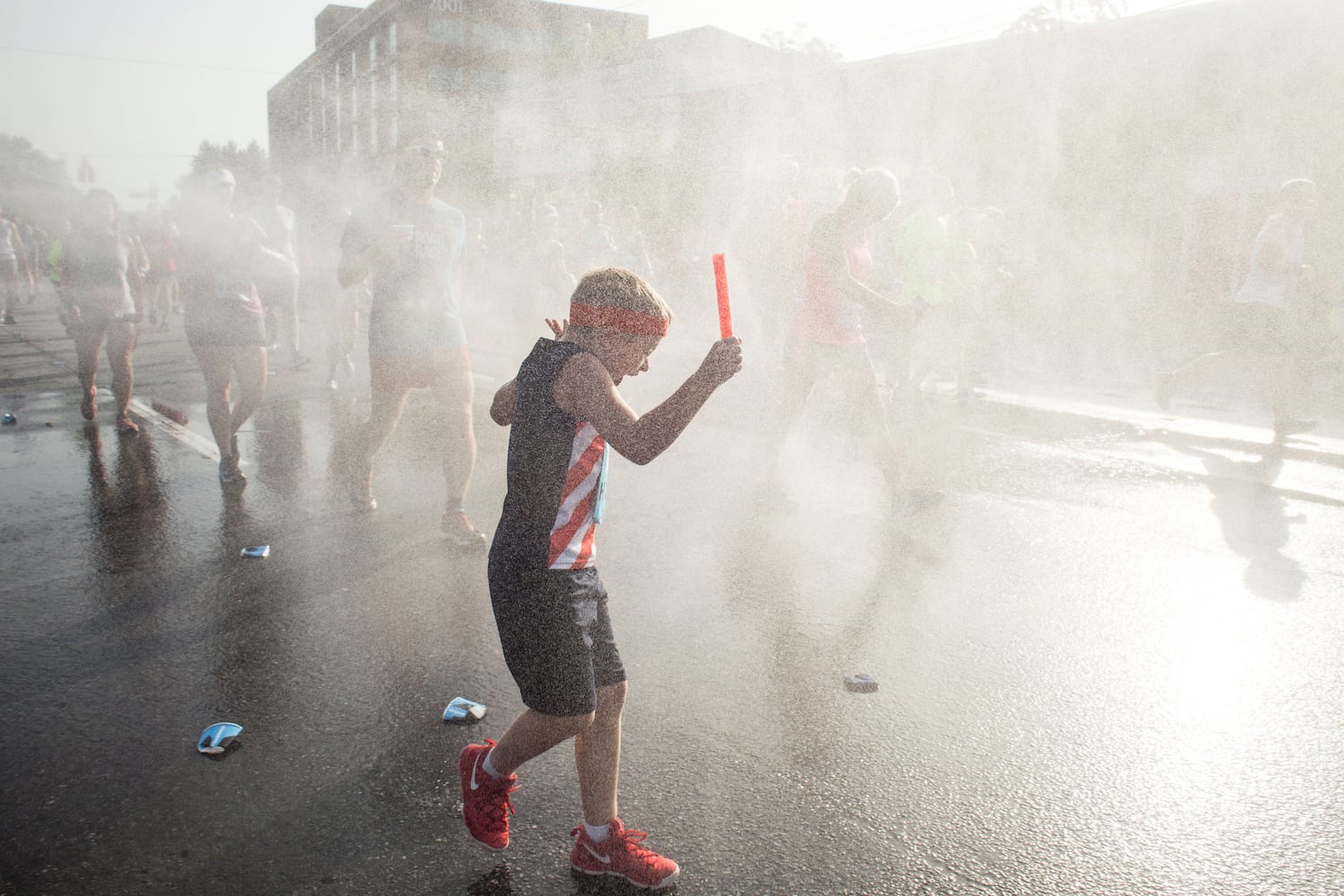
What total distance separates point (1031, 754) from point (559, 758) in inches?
52.0

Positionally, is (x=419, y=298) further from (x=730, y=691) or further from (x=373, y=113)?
(x=373, y=113)

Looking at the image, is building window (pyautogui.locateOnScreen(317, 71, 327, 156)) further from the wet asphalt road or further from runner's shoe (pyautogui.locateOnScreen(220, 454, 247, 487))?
the wet asphalt road

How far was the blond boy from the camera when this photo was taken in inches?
78.2

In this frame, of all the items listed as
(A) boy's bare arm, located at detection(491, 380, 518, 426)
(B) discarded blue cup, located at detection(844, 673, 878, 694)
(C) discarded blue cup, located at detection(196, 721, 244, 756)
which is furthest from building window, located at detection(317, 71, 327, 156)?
(A) boy's bare arm, located at detection(491, 380, 518, 426)

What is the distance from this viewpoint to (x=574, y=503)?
2.09m

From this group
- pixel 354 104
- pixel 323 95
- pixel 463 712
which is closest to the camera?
pixel 463 712

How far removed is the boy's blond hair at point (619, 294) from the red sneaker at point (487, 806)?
1.04 m

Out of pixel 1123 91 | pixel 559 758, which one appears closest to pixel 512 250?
pixel 1123 91

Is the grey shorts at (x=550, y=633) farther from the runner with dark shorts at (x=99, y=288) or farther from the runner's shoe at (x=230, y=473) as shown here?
the runner with dark shorts at (x=99, y=288)

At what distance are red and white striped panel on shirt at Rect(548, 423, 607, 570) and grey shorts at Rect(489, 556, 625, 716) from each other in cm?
3

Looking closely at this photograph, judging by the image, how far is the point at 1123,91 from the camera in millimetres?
13852

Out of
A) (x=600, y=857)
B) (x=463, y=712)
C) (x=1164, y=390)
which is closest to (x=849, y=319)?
(x=463, y=712)

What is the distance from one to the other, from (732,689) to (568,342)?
1.52 m

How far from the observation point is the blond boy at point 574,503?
6.52 ft
